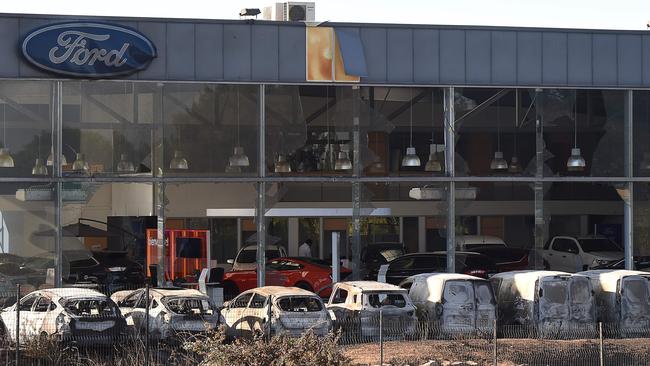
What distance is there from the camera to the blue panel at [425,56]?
27516 mm

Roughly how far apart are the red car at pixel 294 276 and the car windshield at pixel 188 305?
6.30 metres

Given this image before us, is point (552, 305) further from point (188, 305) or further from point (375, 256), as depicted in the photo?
point (188, 305)

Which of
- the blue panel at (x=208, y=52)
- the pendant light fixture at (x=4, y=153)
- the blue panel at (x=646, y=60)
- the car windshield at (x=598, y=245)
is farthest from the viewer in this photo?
the car windshield at (x=598, y=245)

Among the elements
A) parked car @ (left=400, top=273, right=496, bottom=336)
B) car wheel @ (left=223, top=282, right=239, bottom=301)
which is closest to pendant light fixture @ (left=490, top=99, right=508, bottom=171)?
parked car @ (left=400, top=273, right=496, bottom=336)

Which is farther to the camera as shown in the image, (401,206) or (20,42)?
(401,206)

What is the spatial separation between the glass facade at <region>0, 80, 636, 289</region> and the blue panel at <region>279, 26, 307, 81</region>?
410 millimetres

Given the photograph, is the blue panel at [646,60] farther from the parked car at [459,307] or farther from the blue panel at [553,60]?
the parked car at [459,307]

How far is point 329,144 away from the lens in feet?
88.3

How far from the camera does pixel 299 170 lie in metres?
26.9

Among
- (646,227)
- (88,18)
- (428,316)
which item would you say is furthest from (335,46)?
(646,227)

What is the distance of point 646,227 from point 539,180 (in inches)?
143

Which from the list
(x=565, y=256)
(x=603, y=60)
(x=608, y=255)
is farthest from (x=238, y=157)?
(x=608, y=255)

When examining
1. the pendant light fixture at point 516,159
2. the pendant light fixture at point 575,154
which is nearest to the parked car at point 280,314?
the pendant light fixture at point 516,159

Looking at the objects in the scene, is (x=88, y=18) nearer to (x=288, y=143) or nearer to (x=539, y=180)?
(x=288, y=143)
